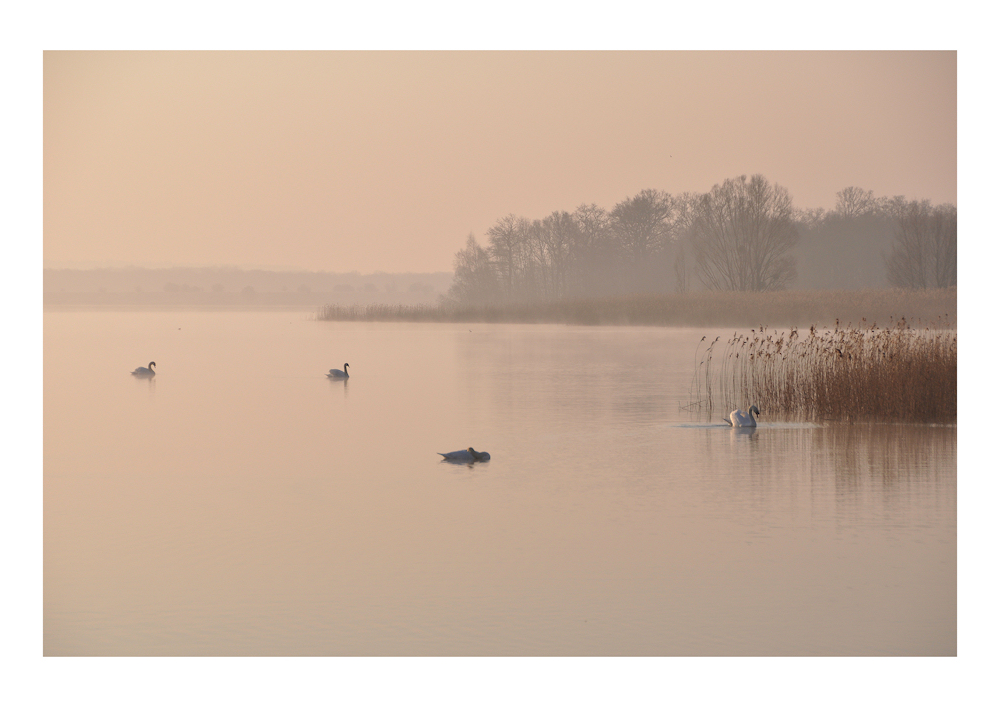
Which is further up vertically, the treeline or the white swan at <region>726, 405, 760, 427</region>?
the treeline

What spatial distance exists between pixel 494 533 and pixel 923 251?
3516 centimetres

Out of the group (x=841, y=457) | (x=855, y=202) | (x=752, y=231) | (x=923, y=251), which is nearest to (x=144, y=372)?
(x=841, y=457)

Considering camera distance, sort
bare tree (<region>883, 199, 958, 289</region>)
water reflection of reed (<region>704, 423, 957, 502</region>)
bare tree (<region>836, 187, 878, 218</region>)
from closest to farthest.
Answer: water reflection of reed (<region>704, 423, 957, 502</region>)
bare tree (<region>883, 199, 958, 289</region>)
bare tree (<region>836, 187, 878, 218</region>)

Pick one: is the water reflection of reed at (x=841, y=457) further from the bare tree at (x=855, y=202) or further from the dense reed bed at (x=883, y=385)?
the bare tree at (x=855, y=202)

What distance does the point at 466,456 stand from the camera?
30.7 ft

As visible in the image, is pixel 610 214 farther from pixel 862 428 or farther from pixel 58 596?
pixel 58 596

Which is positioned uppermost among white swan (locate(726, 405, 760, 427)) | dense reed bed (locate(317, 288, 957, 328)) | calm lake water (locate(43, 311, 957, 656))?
dense reed bed (locate(317, 288, 957, 328))

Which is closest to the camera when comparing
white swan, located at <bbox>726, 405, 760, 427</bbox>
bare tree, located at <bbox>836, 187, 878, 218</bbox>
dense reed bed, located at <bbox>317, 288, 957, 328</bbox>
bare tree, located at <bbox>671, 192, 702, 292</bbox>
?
white swan, located at <bbox>726, 405, 760, 427</bbox>

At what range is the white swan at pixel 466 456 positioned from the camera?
934 cm

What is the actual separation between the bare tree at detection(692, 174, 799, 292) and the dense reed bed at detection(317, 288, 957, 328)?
6205 mm

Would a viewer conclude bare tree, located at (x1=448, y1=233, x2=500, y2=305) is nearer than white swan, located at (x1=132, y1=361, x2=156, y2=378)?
No

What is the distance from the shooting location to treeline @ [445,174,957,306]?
3972 centimetres

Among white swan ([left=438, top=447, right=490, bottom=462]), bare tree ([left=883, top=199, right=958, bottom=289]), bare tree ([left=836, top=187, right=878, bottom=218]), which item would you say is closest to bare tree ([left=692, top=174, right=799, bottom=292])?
bare tree ([left=883, top=199, right=958, bottom=289])

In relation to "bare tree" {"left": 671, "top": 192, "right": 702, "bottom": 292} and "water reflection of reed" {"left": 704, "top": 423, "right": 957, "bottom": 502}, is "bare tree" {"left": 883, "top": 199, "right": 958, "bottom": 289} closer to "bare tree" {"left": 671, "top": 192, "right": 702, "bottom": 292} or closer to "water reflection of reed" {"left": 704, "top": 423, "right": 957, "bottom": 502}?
"bare tree" {"left": 671, "top": 192, "right": 702, "bottom": 292}
